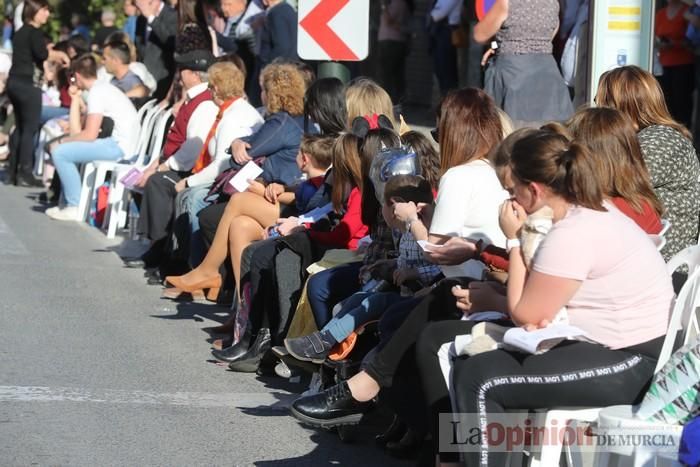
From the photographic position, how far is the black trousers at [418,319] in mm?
5691

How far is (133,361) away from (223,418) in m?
1.37

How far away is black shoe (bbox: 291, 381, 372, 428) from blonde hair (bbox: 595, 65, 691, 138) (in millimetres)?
1900

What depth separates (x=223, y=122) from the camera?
10.5 m

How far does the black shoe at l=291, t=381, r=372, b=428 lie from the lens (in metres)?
6.04

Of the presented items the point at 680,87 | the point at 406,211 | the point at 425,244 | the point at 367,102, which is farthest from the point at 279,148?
the point at 680,87

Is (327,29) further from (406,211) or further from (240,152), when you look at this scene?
(406,211)

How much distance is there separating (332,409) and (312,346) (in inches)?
24.2

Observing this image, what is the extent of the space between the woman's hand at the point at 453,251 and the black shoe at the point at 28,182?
470 inches

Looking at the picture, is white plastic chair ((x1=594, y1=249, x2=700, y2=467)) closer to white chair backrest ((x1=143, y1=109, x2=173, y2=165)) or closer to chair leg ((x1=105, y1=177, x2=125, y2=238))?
white chair backrest ((x1=143, y1=109, x2=173, y2=165))

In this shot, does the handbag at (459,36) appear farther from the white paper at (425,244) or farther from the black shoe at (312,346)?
the white paper at (425,244)

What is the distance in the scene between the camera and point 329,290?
7.06 m

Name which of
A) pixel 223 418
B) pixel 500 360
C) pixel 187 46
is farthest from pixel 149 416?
pixel 187 46

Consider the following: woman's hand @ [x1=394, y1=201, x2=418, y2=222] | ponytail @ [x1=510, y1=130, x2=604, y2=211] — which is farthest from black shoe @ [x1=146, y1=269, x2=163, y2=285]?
ponytail @ [x1=510, y1=130, x2=604, y2=211]

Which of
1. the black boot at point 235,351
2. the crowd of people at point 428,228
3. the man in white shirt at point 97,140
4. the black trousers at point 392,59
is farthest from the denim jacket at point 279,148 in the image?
the black trousers at point 392,59
